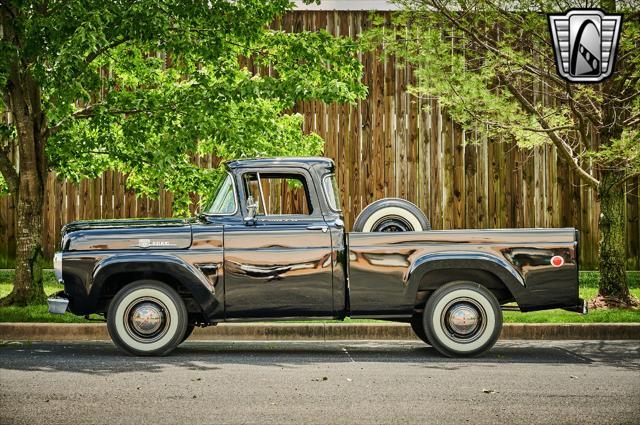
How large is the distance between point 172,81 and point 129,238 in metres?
5.45

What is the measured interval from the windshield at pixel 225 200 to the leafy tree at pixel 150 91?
8.74ft

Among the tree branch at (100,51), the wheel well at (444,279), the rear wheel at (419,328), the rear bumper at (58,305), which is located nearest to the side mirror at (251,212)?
the wheel well at (444,279)

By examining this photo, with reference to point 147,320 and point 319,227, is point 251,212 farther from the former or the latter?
point 147,320

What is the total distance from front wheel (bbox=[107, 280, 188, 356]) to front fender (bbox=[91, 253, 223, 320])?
0.18 metres

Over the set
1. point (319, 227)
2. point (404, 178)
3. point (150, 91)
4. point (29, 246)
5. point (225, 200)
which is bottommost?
point (29, 246)

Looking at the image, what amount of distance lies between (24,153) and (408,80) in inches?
275

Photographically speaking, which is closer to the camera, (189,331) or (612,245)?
(189,331)

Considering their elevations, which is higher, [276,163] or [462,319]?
[276,163]

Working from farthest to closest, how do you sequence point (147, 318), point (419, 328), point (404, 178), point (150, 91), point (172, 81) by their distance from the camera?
point (404, 178), point (172, 81), point (150, 91), point (419, 328), point (147, 318)

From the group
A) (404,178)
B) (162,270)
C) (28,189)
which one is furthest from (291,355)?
(404,178)

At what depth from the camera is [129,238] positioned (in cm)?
925

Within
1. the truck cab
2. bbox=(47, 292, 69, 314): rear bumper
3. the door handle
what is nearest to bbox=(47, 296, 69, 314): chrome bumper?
bbox=(47, 292, 69, 314): rear bumper

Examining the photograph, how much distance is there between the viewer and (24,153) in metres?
13.1

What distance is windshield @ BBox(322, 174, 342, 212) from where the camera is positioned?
31.2 feet
